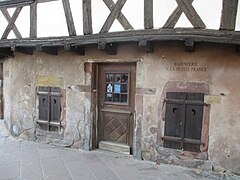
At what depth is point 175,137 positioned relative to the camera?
4.05 metres

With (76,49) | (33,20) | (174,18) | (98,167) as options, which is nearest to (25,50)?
(33,20)

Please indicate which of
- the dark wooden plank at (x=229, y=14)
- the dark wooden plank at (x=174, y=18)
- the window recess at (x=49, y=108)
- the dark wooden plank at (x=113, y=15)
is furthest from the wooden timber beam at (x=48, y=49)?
the dark wooden plank at (x=229, y=14)

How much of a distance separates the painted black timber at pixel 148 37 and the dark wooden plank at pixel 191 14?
118 millimetres

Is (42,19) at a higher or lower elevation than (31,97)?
higher

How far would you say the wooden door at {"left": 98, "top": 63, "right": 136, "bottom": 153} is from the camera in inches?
179

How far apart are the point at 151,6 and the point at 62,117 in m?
3.00

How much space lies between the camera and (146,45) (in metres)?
3.69

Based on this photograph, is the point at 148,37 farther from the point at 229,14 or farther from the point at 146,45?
the point at 229,14

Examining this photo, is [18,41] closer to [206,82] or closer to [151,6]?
[151,6]

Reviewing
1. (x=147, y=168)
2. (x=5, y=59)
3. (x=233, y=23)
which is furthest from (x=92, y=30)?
(x=5, y=59)

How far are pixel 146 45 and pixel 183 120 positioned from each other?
1478 millimetres

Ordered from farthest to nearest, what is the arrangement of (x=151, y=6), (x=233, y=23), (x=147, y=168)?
(x=147, y=168) < (x=151, y=6) < (x=233, y=23)

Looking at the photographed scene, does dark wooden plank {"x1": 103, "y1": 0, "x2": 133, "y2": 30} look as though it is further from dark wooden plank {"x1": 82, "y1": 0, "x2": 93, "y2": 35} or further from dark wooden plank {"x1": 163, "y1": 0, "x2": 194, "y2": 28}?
dark wooden plank {"x1": 163, "y1": 0, "x2": 194, "y2": 28}

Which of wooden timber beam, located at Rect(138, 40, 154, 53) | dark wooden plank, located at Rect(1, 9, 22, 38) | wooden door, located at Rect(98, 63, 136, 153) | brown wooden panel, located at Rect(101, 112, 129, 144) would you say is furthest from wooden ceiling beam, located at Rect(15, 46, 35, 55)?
wooden timber beam, located at Rect(138, 40, 154, 53)
